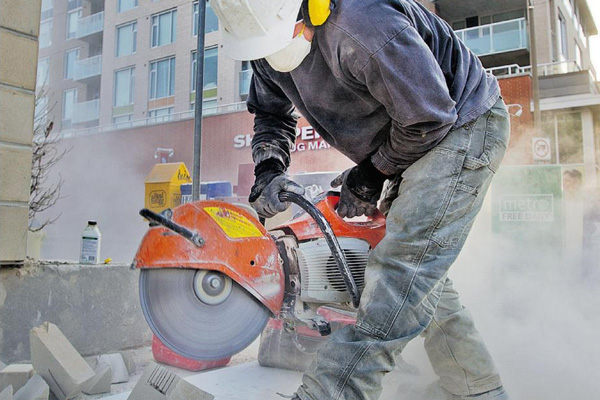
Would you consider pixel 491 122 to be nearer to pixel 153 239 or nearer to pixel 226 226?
pixel 226 226

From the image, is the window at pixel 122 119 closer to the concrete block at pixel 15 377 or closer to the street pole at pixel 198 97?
the street pole at pixel 198 97

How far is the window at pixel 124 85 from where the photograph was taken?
6.86 metres

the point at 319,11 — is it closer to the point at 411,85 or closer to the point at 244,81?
the point at 411,85

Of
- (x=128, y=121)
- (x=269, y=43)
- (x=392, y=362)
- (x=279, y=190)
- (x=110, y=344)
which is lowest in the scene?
(x=110, y=344)

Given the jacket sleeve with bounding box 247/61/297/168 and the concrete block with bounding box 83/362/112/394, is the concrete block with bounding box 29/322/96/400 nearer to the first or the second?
the concrete block with bounding box 83/362/112/394

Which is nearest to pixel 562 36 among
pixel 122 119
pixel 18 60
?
pixel 122 119

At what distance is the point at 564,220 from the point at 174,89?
5406 millimetres

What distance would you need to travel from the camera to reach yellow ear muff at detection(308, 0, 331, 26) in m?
1.00

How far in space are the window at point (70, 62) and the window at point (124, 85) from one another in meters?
0.63

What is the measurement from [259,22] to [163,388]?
1.02 metres

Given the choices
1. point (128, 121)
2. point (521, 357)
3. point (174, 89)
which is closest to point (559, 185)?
point (521, 357)

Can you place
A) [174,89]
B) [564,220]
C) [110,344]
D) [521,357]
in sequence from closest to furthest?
[521,357] < [110,344] < [564,220] < [174,89]

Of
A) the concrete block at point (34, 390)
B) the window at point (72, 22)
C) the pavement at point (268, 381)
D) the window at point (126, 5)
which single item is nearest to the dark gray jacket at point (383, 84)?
the pavement at point (268, 381)

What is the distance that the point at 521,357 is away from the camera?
6.92ft
